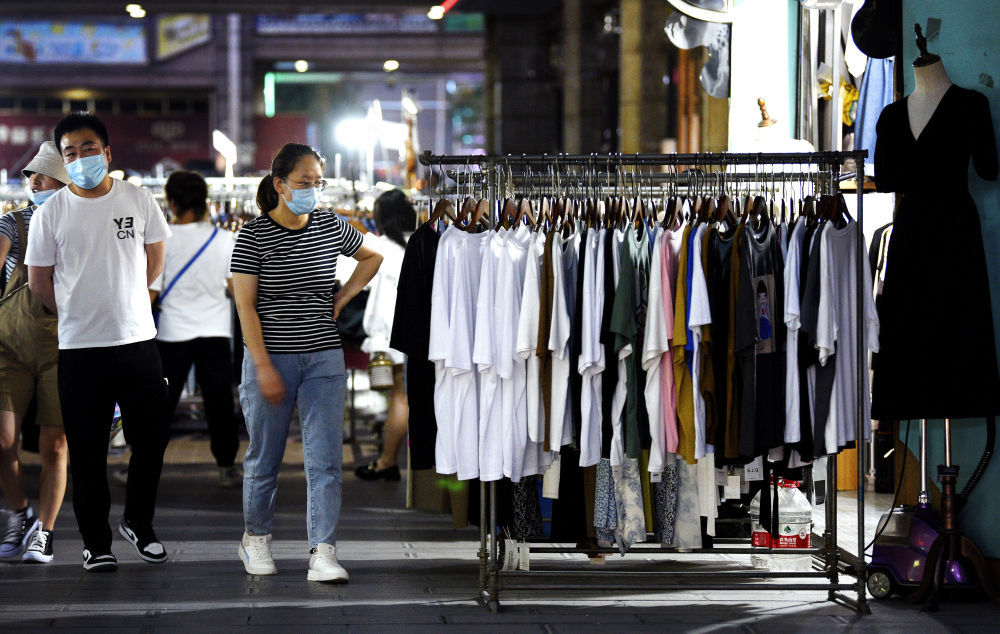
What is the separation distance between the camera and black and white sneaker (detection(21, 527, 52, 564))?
16.3 ft

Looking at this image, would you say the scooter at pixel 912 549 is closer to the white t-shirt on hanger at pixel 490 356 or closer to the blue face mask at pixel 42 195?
the white t-shirt on hanger at pixel 490 356

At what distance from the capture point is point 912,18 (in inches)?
195

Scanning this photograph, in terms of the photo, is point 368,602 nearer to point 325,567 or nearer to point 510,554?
point 325,567

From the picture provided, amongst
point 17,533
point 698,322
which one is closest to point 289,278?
point 698,322

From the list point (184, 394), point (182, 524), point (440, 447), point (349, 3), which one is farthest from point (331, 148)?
point (440, 447)

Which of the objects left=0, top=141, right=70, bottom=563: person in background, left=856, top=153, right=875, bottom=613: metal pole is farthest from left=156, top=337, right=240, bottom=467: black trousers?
left=856, top=153, right=875, bottom=613: metal pole

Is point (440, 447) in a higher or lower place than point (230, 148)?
lower

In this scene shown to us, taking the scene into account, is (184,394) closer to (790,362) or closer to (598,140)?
(790,362)

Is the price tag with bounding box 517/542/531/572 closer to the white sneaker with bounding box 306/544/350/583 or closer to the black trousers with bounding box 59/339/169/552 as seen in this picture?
the white sneaker with bounding box 306/544/350/583

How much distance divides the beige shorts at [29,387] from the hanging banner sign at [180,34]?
17.8 metres

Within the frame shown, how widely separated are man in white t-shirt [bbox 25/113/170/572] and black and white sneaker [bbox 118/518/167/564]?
0.13 m

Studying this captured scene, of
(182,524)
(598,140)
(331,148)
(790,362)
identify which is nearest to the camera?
(790,362)

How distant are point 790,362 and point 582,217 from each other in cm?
91

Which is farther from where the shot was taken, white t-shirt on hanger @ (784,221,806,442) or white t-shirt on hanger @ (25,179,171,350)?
white t-shirt on hanger @ (25,179,171,350)
